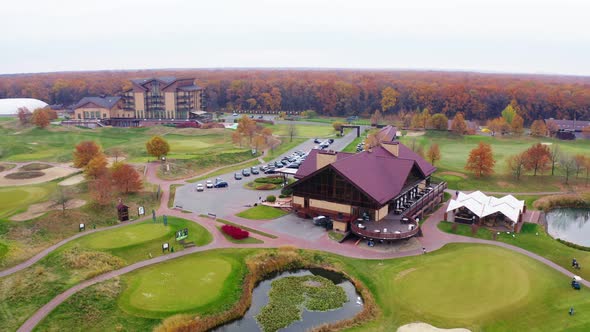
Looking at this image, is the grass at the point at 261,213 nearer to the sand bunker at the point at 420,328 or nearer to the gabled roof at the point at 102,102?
the sand bunker at the point at 420,328

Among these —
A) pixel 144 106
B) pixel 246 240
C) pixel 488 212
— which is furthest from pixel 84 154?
pixel 144 106

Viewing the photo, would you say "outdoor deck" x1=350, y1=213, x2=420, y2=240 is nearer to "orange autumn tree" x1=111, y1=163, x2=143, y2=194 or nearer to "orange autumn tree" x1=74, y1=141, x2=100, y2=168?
"orange autumn tree" x1=111, y1=163, x2=143, y2=194

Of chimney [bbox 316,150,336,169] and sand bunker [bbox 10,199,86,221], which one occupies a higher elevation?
chimney [bbox 316,150,336,169]

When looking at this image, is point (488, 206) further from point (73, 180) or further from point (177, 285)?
point (73, 180)

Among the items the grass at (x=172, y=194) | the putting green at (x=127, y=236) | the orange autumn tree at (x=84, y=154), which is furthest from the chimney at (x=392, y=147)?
the orange autumn tree at (x=84, y=154)

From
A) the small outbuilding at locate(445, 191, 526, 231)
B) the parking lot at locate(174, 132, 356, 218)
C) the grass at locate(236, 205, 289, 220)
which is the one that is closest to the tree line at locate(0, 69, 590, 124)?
the parking lot at locate(174, 132, 356, 218)

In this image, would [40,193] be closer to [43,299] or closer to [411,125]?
[43,299]
